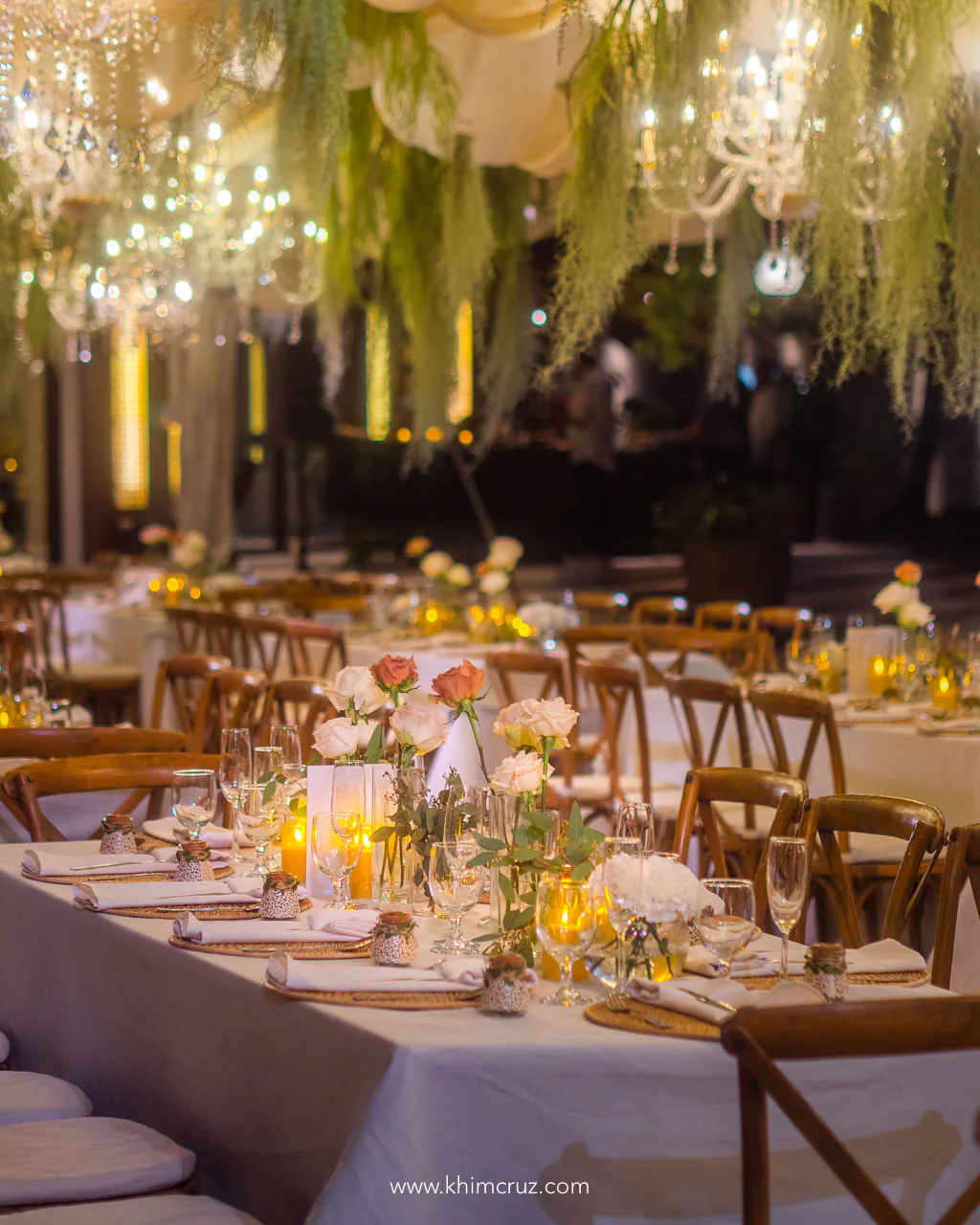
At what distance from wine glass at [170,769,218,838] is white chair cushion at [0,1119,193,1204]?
626 millimetres

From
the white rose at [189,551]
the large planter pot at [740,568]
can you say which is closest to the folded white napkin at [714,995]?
the white rose at [189,551]

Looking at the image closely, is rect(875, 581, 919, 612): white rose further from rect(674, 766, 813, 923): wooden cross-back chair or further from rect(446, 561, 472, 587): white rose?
rect(446, 561, 472, 587): white rose

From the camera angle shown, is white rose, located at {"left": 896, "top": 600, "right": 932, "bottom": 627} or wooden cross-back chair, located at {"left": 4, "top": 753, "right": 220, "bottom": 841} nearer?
wooden cross-back chair, located at {"left": 4, "top": 753, "right": 220, "bottom": 841}

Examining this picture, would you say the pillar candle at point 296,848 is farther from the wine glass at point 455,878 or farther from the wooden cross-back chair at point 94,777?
the wooden cross-back chair at point 94,777

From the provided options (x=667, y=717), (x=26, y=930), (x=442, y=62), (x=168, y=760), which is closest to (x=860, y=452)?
(x=667, y=717)

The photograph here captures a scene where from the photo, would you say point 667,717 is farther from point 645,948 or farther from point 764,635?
point 645,948

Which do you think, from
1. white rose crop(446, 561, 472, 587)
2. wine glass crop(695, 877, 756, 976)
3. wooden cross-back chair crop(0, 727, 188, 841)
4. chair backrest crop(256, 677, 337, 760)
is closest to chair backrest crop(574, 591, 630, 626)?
→ white rose crop(446, 561, 472, 587)

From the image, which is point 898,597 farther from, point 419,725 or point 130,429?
point 130,429

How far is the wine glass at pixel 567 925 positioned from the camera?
74.6 inches

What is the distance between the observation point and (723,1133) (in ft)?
5.53

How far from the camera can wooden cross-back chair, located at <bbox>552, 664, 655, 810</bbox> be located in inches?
180

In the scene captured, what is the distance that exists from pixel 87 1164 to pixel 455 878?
598 mm

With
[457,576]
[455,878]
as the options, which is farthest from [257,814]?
[457,576]

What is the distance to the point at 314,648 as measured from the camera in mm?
7188
